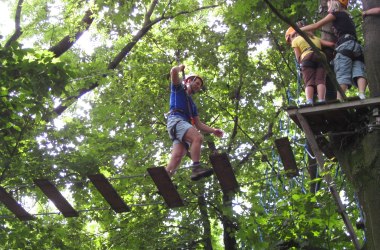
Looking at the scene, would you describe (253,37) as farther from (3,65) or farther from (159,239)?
(3,65)

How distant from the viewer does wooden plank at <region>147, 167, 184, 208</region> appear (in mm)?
5531

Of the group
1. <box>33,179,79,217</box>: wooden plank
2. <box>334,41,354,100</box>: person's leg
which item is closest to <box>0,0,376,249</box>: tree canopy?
<box>33,179,79,217</box>: wooden plank

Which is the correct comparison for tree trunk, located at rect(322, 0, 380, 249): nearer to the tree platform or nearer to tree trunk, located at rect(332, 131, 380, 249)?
tree trunk, located at rect(332, 131, 380, 249)

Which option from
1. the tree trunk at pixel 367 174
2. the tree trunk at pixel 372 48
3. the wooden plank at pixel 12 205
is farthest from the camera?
the wooden plank at pixel 12 205

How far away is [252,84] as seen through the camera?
11930 mm

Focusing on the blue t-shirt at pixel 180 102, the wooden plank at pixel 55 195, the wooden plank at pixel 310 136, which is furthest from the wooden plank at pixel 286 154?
the wooden plank at pixel 55 195

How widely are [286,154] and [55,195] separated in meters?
2.88

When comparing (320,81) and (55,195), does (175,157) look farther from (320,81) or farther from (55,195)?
(320,81)

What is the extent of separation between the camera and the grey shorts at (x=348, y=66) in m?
5.21

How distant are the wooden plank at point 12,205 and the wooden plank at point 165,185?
1.97 m

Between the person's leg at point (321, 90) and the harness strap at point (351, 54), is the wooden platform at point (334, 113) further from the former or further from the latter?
the harness strap at point (351, 54)

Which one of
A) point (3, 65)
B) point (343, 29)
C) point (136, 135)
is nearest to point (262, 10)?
point (343, 29)

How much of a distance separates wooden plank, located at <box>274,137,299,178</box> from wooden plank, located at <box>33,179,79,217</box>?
8.93ft

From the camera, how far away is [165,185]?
19.1 ft
